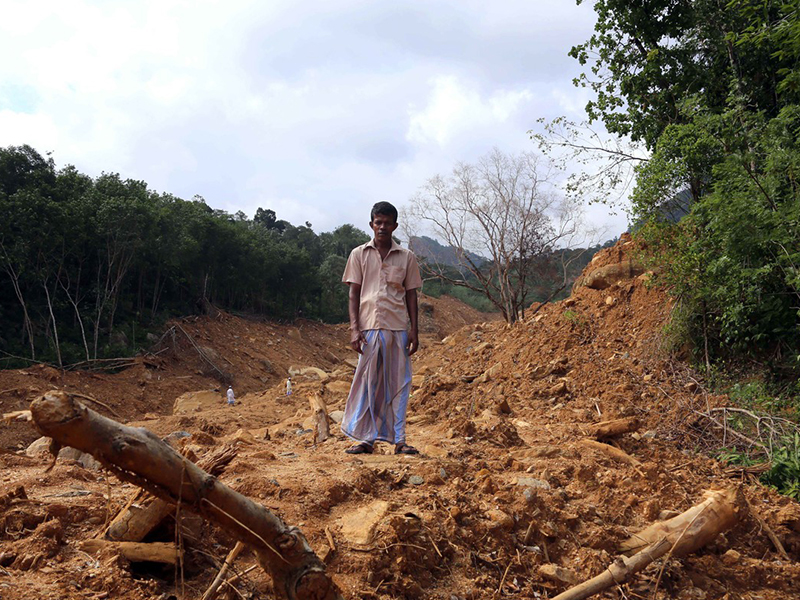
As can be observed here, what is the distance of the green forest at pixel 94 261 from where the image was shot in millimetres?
12711

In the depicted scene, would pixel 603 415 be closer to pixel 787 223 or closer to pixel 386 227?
pixel 787 223

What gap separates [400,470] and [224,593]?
154 cm

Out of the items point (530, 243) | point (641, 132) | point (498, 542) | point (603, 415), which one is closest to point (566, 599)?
point (498, 542)

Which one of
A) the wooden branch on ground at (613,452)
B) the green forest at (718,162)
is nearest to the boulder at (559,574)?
the wooden branch on ground at (613,452)

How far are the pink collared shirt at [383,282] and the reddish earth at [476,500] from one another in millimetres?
959

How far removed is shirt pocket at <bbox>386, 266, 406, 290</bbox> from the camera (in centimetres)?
419

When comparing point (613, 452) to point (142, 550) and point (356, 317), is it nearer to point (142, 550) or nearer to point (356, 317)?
point (356, 317)

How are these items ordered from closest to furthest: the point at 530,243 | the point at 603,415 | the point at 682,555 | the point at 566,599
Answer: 1. the point at 566,599
2. the point at 682,555
3. the point at 603,415
4. the point at 530,243

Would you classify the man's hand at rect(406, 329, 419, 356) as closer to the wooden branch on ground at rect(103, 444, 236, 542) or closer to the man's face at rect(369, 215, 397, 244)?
the man's face at rect(369, 215, 397, 244)

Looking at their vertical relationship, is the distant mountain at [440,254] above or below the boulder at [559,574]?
above

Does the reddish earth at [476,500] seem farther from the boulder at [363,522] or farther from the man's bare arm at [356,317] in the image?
the man's bare arm at [356,317]

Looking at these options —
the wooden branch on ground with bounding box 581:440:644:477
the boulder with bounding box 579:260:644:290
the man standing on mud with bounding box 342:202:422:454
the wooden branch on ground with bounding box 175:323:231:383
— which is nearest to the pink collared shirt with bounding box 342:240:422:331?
the man standing on mud with bounding box 342:202:422:454

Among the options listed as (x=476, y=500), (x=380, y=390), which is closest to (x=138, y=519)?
(x=476, y=500)

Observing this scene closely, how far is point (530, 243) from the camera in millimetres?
13266
